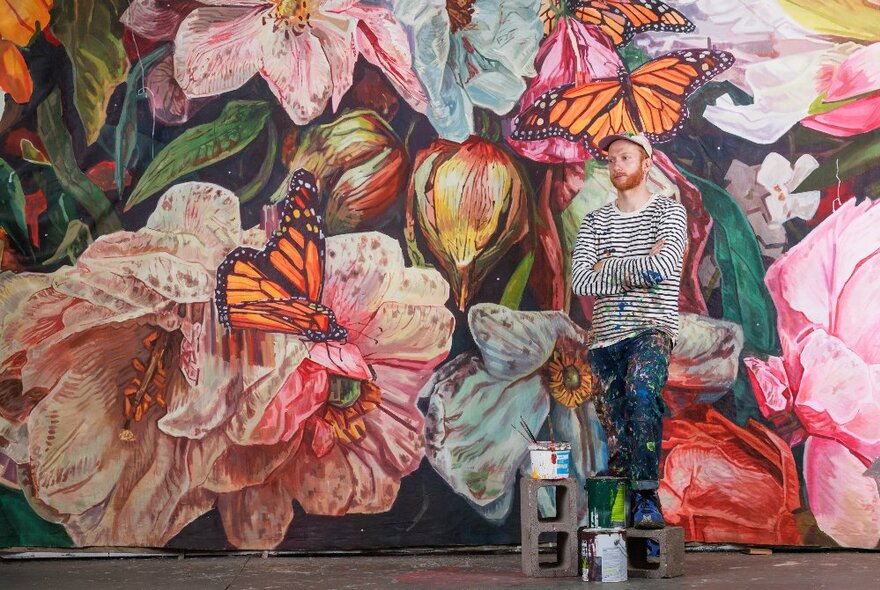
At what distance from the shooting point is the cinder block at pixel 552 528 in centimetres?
417

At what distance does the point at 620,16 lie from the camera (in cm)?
532

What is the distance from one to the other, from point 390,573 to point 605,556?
920mm

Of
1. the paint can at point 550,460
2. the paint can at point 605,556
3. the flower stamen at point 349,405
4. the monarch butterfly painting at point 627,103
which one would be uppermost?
the monarch butterfly painting at point 627,103

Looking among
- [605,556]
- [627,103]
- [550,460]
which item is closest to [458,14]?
[627,103]

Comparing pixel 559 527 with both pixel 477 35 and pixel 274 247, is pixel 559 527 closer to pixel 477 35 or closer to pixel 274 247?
pixel 274 247

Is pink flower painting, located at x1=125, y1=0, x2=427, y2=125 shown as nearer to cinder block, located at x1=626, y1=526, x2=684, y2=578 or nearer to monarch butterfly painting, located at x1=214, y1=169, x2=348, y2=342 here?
monarch butterfly painting, located at x1=214, y1=169, x2=348, y2=342

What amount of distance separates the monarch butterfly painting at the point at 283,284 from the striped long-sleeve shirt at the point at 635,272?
4.35ft

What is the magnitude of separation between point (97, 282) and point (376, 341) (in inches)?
52.5

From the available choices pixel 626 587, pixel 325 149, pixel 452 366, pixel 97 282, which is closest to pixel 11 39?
pixel 97 282

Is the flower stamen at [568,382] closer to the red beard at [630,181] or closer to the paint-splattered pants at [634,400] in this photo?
the paint-splattered pants at [634,400]

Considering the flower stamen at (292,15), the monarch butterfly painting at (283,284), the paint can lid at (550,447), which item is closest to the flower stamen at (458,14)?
the flower stamen at (292,15)

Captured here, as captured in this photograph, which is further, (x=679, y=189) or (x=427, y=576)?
(x=679, y=189)

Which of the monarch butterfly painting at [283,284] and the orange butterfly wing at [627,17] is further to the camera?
the orange butterfly wing at [627,17]

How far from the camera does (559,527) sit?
4191mm
